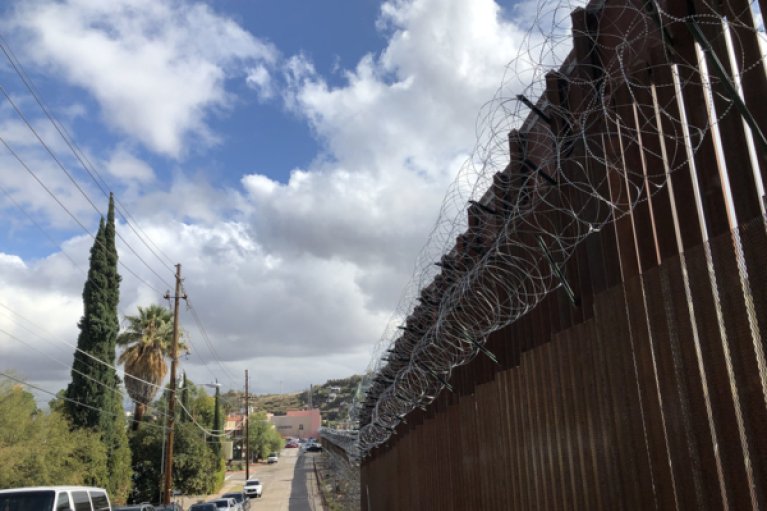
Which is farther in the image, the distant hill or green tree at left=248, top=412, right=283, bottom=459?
the distant hill

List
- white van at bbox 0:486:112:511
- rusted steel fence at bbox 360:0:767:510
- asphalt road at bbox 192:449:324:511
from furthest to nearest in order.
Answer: asphalt road at bbox 192:449:324:511
white van at bbox 0:486:112:511
rusted steel fence at bbox 360:0:767:510

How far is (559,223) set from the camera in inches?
228

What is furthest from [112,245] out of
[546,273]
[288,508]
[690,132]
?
[690,132]

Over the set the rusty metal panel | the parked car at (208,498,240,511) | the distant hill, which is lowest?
the parked car at (208,498,240,511)

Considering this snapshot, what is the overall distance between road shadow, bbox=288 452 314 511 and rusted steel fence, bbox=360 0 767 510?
32186mm

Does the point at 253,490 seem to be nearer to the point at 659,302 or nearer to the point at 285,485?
the point at 285,485

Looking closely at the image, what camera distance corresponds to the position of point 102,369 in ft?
101

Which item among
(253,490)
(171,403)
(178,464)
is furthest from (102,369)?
(253,490)

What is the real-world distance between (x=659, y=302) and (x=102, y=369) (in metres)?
30.6

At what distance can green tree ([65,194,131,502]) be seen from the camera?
3014cm

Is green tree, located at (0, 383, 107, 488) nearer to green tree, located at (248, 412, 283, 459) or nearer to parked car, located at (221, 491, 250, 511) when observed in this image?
parked car, located at (221, 491, 250, 511)

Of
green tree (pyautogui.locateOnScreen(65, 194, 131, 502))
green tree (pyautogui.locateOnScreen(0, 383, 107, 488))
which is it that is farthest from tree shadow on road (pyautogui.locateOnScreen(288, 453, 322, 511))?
green tree (pyautogui.locateOnScreen(0, 383, 107, 488))

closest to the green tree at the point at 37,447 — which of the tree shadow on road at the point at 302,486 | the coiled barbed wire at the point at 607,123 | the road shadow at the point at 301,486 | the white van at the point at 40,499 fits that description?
the tree shadow on road at the point at 302,486

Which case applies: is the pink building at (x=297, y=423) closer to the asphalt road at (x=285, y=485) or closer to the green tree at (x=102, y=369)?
the asphalt road at (x=285, y=485)
